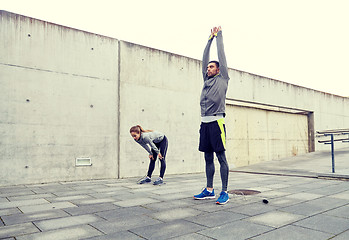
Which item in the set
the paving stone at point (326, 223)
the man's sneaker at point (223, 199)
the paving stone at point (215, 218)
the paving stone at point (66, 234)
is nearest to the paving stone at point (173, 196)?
the man's sneaker at point (223, 199)

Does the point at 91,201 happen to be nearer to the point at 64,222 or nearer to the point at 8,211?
the point at 8,211

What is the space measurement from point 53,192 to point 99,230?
2698mm

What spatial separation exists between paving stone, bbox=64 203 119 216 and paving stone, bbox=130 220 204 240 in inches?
39.3

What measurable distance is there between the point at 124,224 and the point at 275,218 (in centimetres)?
156

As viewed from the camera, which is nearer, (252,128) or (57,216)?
(57,216)

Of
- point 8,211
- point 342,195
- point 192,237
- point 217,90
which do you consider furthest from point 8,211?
point 342,195

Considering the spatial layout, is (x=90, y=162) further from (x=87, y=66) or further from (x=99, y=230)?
(x=99, y=230)

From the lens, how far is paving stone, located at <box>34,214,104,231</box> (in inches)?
105

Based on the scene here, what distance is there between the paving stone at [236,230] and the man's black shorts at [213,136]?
1222 mm

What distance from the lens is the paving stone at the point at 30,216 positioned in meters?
2.84

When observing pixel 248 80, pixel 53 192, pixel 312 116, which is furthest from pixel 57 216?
pixel 312 116

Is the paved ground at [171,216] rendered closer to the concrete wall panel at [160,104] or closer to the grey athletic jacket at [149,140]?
the grey athletic jacket at [149,140]

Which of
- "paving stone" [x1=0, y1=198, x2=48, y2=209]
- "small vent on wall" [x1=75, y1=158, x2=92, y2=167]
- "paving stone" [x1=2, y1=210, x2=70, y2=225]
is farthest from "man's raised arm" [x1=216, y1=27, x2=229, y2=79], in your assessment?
"small vent on wall" [x1=75, y1=158, x2=92, y2=167]

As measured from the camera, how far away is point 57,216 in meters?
3.06
